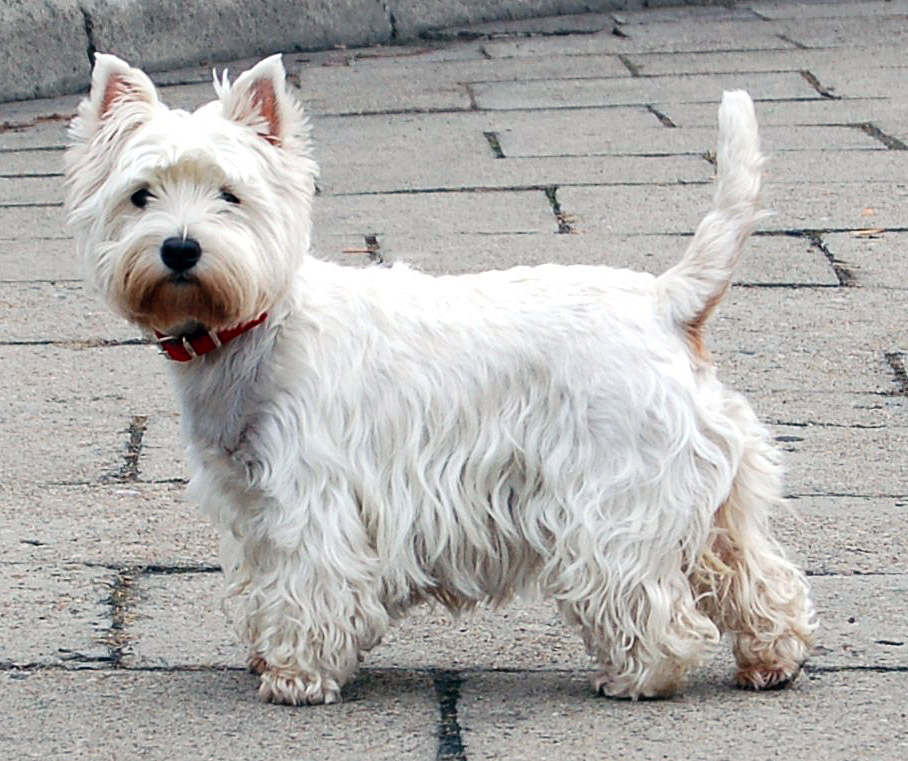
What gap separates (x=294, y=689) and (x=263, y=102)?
1.16 meters

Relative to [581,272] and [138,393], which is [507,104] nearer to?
[138,393]

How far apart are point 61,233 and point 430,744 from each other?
473cm

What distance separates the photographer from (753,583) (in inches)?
148

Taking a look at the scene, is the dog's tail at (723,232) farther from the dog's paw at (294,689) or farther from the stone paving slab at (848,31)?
the stone paving slab at (848,31)

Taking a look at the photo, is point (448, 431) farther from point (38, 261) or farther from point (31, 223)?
point (31, 223)

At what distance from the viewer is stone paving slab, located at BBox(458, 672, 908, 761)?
341 cm

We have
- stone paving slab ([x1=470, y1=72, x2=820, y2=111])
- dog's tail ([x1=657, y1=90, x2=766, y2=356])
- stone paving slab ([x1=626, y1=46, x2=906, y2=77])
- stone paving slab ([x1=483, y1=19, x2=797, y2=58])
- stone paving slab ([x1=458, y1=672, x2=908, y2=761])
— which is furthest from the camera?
stone paving slab ([x1=483, y1=19, x2=797, y2=58])

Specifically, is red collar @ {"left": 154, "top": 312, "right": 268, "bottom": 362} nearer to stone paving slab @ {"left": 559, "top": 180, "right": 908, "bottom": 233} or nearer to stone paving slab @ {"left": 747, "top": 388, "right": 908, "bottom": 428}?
stone paving slab @ {"left": 747, "top": 388, "right": 908, "bottom": 428}

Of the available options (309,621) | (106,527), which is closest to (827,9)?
(106,527)

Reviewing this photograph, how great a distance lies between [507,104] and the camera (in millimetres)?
10352

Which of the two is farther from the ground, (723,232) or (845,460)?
(723,232)

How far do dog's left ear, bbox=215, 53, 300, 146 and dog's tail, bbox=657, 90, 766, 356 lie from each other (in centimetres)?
82

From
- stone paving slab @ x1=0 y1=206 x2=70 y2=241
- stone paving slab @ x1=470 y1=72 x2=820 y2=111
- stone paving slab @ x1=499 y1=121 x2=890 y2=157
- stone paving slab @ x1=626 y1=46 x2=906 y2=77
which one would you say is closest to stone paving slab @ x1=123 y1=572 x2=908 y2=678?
stone paving slab @ x1=0 y1=206 x2=70 y2=241

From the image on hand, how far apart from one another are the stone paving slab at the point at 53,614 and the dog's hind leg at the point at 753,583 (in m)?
1.31
